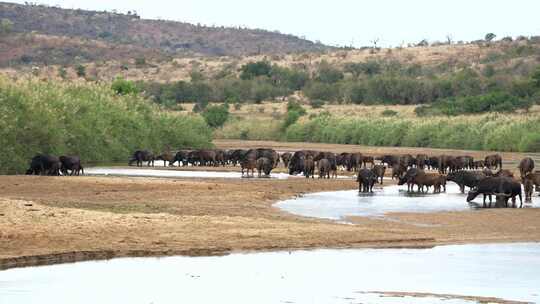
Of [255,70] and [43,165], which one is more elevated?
[255,70]

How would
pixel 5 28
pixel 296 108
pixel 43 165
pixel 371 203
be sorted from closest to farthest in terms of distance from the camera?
1. pixel 371 203
2. pixel 43 165
3. pixel 296 108
4. pixel 5 28

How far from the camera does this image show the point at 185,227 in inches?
931

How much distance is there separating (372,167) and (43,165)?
11.3 metres

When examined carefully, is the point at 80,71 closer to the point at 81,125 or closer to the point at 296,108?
the point at 296,108

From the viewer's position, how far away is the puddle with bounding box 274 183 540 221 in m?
28.6

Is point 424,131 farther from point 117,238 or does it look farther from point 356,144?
point 117,238

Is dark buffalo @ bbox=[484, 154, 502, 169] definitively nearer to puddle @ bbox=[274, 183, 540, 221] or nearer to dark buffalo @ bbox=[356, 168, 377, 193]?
A: puddle @ bbox=[274, 183, 540, 221]

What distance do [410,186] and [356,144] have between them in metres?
38.4

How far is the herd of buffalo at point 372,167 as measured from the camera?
31.9 metres

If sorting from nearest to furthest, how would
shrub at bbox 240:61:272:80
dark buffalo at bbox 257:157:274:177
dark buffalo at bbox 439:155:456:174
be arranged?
dark buffalo at bbox 257:157:274:177, dark buffalo at bbox 439:155:456:174, shrub at bbox 240:61:272:80

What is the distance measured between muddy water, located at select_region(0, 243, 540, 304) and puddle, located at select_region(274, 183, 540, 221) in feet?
20.6

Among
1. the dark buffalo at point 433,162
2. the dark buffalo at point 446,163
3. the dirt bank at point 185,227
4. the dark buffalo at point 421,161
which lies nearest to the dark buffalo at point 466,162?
the dark buffalo at point 446,163

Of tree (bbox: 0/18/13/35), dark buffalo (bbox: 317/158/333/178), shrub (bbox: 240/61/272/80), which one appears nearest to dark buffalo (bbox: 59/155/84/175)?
dark buffalo (bbox: 317/158/333/178)

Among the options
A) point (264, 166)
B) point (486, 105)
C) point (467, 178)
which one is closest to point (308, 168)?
point (264, 166)
